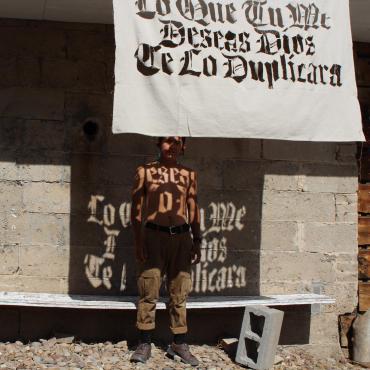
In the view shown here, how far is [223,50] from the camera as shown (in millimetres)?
5477

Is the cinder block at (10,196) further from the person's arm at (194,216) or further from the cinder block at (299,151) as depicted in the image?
the cinder block at (299,151)

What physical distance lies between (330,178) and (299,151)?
423 mm

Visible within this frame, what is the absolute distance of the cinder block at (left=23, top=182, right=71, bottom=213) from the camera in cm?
635

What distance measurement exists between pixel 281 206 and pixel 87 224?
74.1 inches

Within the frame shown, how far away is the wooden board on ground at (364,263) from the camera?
705 centimetres

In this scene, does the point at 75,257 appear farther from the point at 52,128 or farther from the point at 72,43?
the point at 72,43

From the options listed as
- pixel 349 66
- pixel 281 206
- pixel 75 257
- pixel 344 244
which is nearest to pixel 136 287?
pixel 75 257

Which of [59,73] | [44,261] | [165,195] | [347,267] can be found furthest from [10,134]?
[347,267]

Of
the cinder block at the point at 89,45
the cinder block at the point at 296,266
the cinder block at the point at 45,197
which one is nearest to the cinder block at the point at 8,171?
the cinder block at the point at 45,197

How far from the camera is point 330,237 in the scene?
6.93 meters

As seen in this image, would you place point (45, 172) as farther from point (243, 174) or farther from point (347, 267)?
point (347, 267)

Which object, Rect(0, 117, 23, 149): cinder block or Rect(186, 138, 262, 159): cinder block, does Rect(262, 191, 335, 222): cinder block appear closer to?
Rect(186, 138, 262, 159): cinder block

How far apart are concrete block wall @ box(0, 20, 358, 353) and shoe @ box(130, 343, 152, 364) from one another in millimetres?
736

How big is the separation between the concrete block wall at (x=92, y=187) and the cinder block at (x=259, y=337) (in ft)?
1.81
